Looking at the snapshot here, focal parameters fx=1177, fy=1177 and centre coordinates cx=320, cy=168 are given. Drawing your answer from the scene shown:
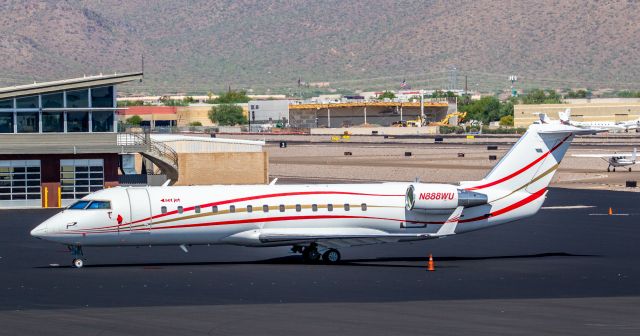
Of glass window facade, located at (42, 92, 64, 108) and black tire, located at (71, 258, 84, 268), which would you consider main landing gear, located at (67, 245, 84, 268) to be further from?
glass window facade, located at (42, 92, 64, 108)

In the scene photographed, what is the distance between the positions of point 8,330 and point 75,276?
980 centimetres

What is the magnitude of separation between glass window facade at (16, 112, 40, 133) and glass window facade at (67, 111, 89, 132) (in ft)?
5.66

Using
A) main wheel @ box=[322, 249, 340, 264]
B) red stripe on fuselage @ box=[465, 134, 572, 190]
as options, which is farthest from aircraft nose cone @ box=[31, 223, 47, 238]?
red stripe on fuselage @ box=[465, 134, 572, 190]

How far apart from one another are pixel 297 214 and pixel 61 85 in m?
28.8

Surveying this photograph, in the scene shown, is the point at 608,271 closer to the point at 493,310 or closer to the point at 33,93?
the point at 493,310

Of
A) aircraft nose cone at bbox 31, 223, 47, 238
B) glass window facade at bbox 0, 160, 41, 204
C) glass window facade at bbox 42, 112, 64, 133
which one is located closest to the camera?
aircraft nose cone at bbox 31, 223, 47, 238

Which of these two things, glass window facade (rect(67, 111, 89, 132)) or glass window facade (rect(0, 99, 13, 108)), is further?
glass window facade (rect(67, 111, 89, 132))

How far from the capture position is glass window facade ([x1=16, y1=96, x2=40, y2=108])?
2484 inches

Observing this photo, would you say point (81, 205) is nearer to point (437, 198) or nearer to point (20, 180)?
point (437, 198)

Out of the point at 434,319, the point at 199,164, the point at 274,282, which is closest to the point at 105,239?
the point at 274,282

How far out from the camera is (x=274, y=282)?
33.9 meters

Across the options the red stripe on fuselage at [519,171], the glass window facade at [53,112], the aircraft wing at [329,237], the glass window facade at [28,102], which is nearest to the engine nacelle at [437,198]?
the red stripe on fuselage at [519,171]

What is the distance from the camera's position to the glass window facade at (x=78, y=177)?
64.4 meters

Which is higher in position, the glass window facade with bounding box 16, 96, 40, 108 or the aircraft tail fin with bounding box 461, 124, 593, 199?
the glass window facade with bounding box 16, 96, 40, 108
